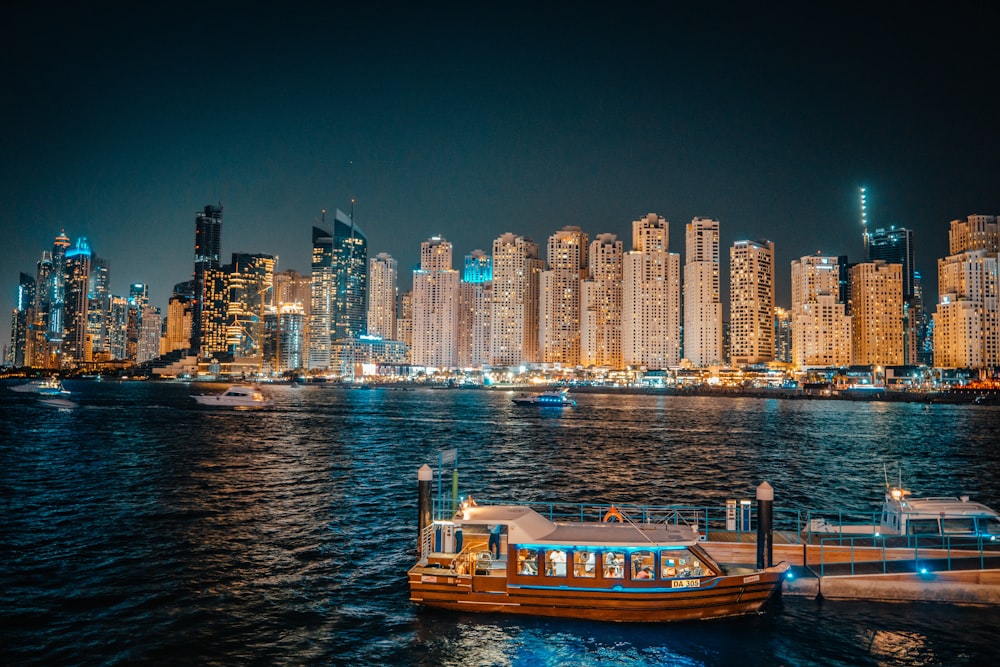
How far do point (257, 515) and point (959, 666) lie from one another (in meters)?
30.7

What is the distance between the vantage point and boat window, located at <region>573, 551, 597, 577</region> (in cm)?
2009

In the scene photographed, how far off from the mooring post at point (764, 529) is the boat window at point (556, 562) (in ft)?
20.1

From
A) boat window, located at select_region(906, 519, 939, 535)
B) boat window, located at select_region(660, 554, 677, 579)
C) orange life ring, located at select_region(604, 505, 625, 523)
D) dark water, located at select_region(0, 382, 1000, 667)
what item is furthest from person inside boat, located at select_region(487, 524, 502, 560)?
boat window, located at select_region(906, 519, 939, 535)

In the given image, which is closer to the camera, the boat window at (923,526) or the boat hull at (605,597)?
the boat hull at (605,597)

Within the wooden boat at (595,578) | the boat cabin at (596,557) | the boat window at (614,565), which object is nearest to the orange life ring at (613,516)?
the wooden boat at (595,578)

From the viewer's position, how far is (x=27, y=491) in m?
42.7

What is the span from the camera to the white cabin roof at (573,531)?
19969mm

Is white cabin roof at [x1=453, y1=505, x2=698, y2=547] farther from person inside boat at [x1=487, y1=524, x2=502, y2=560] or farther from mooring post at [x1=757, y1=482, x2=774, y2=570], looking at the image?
mooring post at [x1=757, y1=482, x2=774, y2=570]

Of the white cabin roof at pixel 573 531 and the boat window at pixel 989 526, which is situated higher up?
the white cabin roof at pixel 573 531

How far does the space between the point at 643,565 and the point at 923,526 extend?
1261cm

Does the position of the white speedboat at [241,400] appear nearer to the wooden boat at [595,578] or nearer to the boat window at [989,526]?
the wooden boat at [595,578]

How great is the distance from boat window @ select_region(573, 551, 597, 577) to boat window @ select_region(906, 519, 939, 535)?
41.7ft

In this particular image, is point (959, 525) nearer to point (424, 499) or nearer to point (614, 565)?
point (614, 565)

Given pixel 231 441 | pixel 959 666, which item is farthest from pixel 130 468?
pixel 959 666
